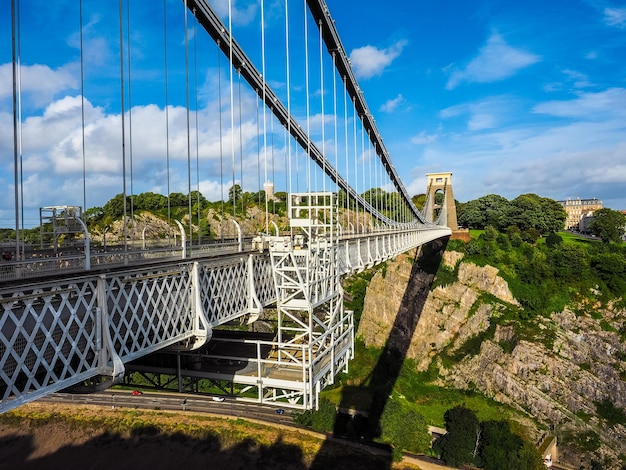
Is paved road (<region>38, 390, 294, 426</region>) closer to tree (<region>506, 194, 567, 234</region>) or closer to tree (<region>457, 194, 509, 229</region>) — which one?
tree (<region>457, 194, 509, 229</region>)

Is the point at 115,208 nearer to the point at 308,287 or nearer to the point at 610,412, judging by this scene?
the point at 308,287

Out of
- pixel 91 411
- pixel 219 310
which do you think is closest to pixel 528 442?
pixel 219 310

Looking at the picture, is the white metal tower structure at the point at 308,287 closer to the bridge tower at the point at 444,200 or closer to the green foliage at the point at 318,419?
the green foliage at the point at 318,419

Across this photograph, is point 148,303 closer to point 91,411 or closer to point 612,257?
point 91,411

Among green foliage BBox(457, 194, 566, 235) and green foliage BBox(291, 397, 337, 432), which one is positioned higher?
green foliage BBox(457, 194, 566, 235)

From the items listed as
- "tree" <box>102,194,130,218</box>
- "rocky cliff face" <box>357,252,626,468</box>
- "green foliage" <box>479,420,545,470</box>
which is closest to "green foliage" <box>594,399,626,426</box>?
"rocky cliff face" <box>357,252,626,468</box>

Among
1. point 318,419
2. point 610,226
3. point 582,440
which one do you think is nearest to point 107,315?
point 318,419
